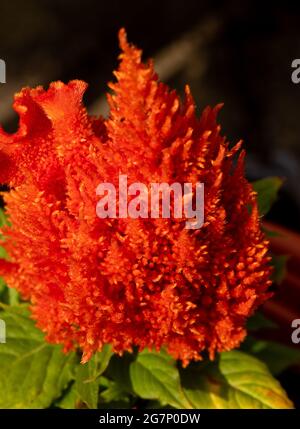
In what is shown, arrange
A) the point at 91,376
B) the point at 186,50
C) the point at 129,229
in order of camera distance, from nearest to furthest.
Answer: the point at 129,229 → the point at 91,376 → the point at 186,50

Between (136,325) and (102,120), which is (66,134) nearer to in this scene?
(102,120)

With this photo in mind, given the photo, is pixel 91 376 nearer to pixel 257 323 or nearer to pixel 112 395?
pixel 112 395

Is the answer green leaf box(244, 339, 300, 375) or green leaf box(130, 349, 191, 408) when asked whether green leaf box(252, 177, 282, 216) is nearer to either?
green leaf box(244, 339, 300, 375)

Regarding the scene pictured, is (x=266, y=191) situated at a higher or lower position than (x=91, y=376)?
higher

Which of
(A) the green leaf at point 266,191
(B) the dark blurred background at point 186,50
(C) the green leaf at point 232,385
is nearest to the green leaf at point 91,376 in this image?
(C) the green leaf at point 232,385

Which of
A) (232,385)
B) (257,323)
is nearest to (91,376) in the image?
(232,385)
